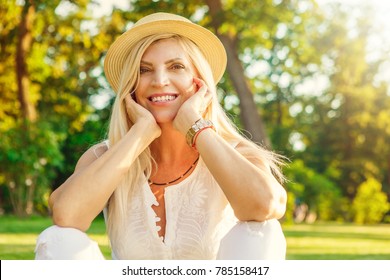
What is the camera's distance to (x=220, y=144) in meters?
2.34

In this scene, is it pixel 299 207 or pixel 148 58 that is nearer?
pixel 148 58

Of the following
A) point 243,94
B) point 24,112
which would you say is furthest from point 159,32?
point 24,112

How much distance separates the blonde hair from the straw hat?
1.3 inches

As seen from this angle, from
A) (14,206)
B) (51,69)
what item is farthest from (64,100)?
(14,206)

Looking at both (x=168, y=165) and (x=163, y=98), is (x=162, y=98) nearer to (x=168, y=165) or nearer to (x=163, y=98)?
(x=163, y=98)

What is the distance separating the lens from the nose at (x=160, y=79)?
254 cm

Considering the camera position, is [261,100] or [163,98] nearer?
[163,98]

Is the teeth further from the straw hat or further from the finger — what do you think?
the straw hat

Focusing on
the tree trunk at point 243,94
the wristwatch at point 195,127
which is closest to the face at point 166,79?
the wristwatch at point 195,127

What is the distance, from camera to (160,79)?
2539 millimetres

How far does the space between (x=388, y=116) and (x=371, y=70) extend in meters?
2.19

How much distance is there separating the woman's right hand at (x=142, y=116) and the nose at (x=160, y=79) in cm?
12

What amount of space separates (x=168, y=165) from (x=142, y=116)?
0.29 m
